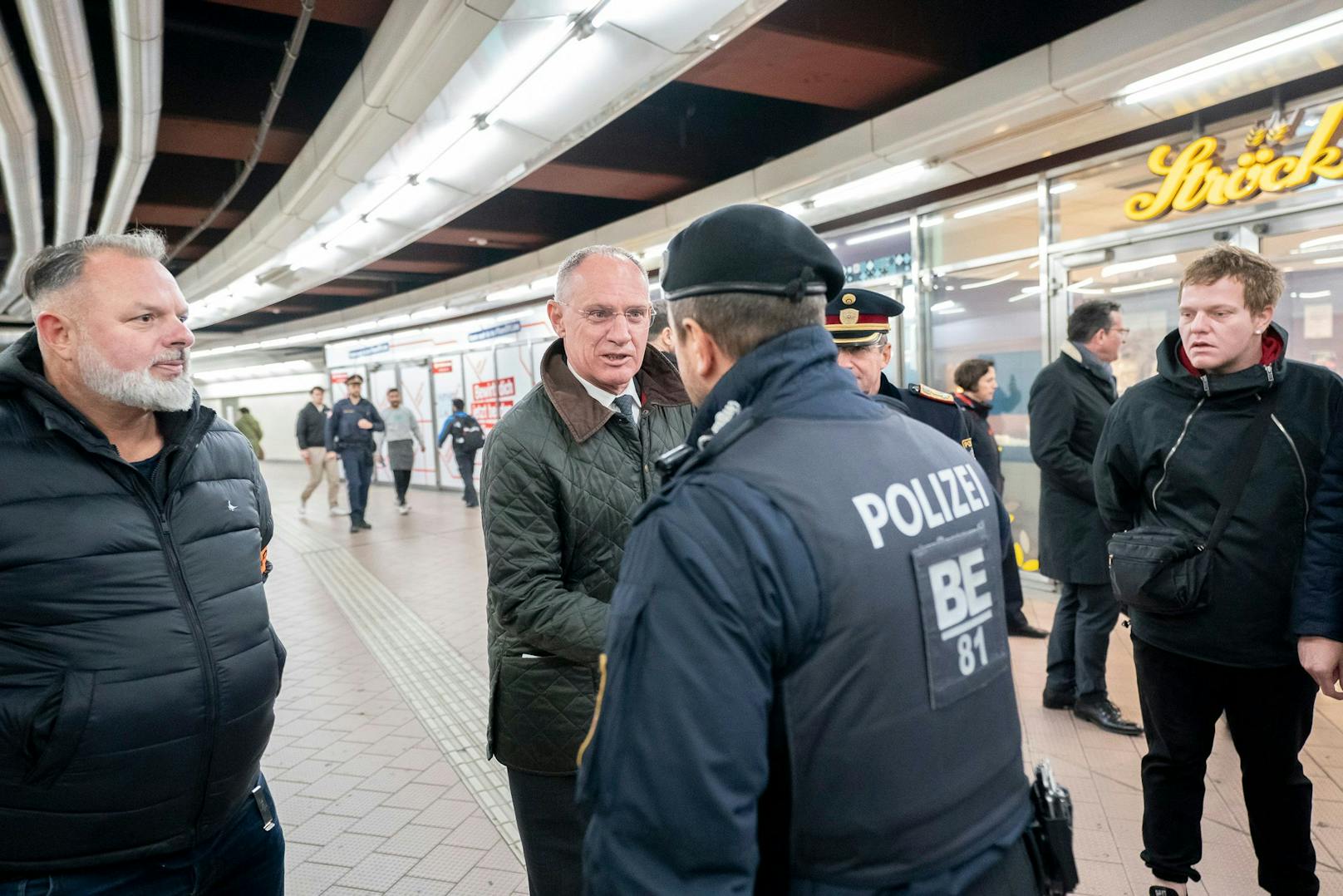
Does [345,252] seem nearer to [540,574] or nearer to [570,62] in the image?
[570,62]

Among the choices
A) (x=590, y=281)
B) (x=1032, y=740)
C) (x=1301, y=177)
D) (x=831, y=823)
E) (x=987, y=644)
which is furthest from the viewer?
(x=1301, y=177)

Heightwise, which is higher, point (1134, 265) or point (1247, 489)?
point (1134, 265)

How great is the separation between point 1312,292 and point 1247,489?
3884 mm

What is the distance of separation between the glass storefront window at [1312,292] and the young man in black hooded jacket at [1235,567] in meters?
3.40

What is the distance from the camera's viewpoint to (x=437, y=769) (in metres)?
3.67

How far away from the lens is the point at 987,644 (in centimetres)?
110

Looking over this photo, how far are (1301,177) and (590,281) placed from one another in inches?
195

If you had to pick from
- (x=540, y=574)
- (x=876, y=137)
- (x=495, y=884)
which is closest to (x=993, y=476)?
(x=876, y=137)

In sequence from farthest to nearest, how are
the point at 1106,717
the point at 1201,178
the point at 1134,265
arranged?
the point at 1134,265 → the point at 1201,178 → the point at 1106,717

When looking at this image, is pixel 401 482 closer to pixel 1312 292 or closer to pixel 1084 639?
pixel 1084 639

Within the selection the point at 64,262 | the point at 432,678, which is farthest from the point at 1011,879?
the point at 432,678

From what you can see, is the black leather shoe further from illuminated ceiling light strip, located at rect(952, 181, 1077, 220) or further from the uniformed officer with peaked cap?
illuminated ceiling light strip, located at rect(952, 181, 1077, 220)

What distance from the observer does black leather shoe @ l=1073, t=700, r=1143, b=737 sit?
3748 millimetres

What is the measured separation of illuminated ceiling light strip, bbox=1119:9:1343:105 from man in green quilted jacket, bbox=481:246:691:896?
3.82m
